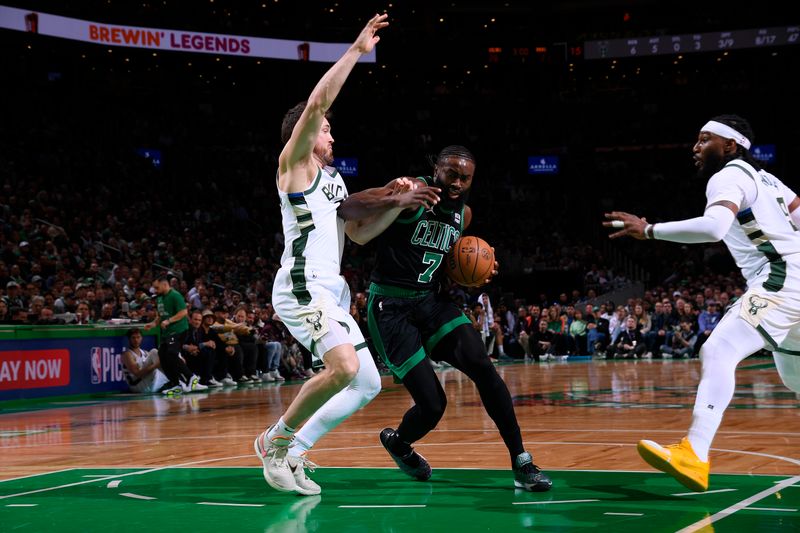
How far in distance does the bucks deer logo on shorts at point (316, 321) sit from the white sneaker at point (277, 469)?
30.7 inches

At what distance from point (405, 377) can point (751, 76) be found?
4123cm

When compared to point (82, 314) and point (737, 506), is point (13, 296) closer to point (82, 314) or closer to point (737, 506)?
point (82, 314)

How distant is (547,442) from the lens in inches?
309

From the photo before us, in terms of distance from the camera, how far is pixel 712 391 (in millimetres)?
5254

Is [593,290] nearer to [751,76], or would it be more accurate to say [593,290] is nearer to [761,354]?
[761,354]

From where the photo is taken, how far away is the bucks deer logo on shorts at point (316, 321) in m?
5.49

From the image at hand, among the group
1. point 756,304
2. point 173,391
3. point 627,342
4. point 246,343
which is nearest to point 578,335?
point 627,342

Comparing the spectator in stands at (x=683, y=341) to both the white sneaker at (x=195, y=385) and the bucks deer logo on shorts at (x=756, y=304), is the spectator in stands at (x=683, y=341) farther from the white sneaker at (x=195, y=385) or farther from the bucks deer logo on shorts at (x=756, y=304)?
the bucks deer logo on shorts at (x=756, y=304)

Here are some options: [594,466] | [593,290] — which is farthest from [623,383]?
[593,290]

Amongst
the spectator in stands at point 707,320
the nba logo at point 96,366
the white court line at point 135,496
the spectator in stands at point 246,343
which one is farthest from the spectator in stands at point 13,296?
the spectator in stands at point 707,320

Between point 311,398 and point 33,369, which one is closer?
point 311,398

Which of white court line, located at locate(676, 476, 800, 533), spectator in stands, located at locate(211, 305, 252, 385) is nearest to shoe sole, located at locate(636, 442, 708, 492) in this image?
white court line, located at locate(676, 476, 800, 533)

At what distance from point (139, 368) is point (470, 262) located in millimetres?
10657

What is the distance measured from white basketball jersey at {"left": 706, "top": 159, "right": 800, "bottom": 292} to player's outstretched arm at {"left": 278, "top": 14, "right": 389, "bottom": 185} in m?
2.16
